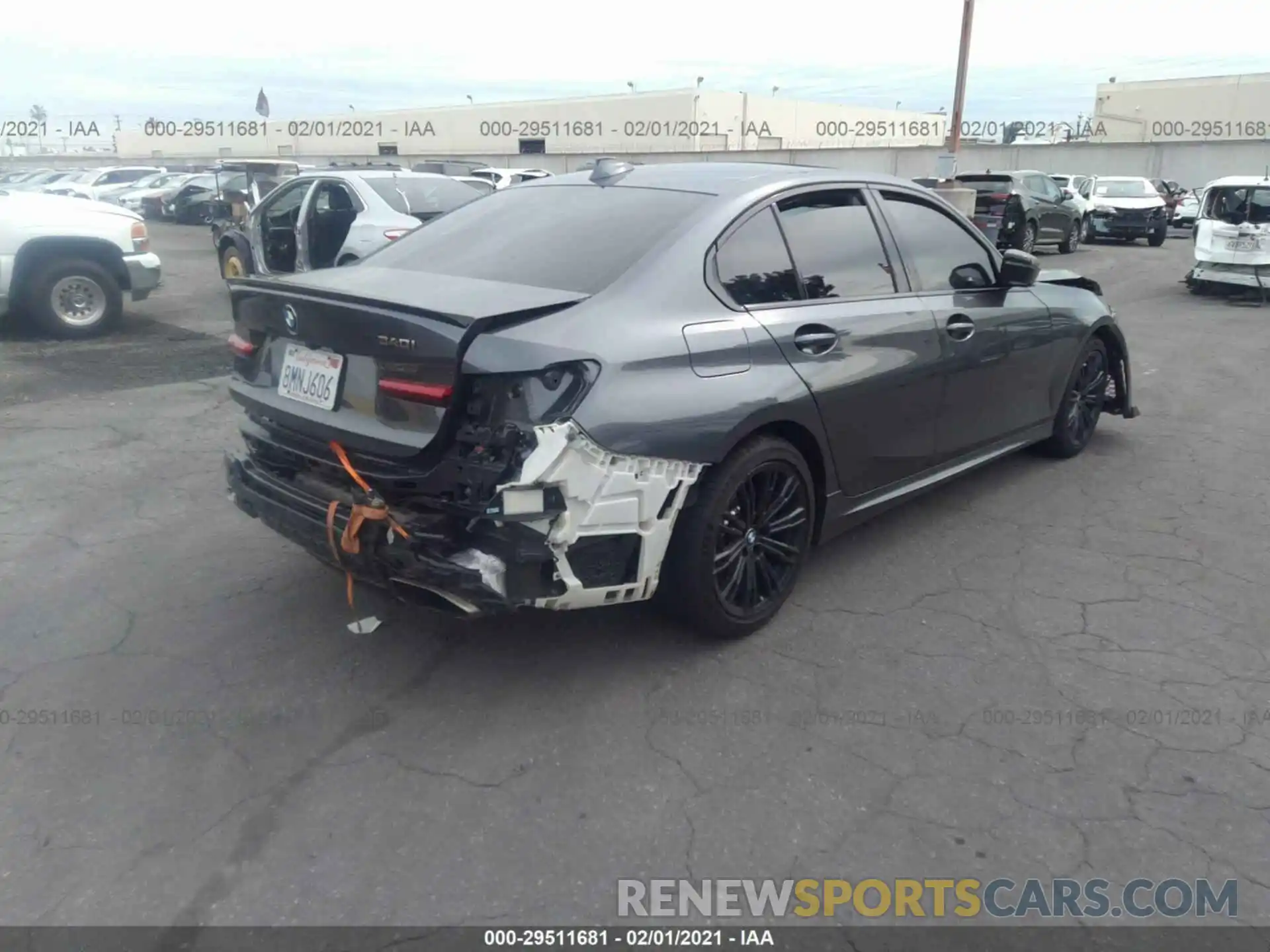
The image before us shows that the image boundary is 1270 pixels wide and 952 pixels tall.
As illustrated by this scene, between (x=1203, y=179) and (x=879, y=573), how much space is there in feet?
124

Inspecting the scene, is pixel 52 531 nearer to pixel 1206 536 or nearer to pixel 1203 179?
pixel 1206 536

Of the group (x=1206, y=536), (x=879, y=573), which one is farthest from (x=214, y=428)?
(x=1206, y=536)

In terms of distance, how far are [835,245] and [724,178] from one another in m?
0.53

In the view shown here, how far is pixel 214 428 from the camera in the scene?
6.57 m

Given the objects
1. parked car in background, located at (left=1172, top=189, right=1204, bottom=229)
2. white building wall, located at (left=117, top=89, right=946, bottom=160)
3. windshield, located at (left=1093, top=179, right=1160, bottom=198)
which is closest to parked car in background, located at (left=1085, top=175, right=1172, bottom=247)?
windshield, located at (left=1093, top=179, right=1160, bottom=198)

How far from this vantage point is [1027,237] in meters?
19.1

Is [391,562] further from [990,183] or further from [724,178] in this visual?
[990,183]

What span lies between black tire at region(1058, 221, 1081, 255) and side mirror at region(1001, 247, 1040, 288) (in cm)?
1749

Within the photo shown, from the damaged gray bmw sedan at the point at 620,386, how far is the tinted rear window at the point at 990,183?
1591cm

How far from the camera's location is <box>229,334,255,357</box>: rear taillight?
3.79 meters

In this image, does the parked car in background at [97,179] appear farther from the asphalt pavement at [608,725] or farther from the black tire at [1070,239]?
the asphalt pavement at [608,725]

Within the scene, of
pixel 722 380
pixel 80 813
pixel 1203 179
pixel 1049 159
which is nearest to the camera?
pixel 80 813

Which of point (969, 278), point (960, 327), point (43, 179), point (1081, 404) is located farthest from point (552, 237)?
point (43, 179)

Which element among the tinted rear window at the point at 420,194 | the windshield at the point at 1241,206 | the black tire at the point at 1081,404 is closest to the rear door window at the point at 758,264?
the black tire at the point at 1081,404
